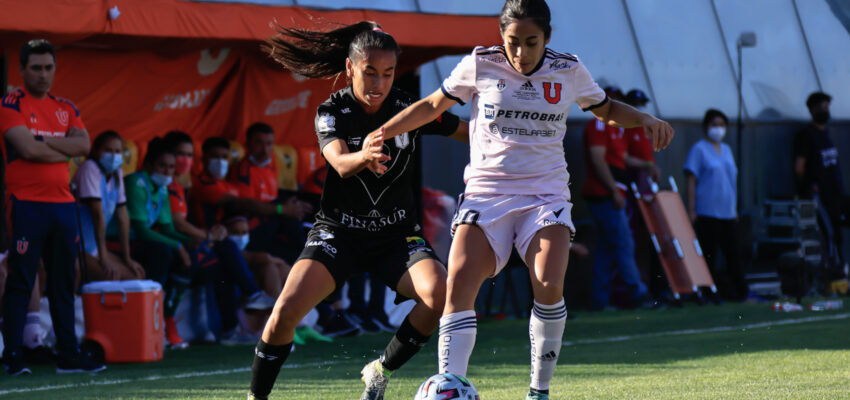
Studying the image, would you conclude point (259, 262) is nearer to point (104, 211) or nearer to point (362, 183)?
point (104, 211)

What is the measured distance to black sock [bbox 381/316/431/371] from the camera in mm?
6434

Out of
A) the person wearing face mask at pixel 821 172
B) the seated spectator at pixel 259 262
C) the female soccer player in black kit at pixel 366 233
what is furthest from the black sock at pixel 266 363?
the person wearing face mask at pixel 821 172

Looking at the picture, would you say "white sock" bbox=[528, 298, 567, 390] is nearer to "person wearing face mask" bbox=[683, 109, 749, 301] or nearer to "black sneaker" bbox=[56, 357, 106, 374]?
"black sneaker" bbox=[56, 357, 106, 374]

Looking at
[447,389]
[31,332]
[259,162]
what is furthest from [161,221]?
[447,389]

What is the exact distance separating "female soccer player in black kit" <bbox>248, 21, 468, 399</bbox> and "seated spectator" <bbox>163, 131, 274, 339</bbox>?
4.67 meters

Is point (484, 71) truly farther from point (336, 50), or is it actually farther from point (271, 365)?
point (271, 365)

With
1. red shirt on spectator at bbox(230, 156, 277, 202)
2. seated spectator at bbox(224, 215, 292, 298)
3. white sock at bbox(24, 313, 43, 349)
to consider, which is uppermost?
red shirt on spectator at bbox(230, 156, 277, 202)

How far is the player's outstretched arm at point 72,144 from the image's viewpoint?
9102 mm

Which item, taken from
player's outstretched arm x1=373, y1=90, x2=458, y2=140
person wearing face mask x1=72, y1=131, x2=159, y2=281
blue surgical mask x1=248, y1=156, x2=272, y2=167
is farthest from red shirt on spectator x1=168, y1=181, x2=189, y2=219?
player's outstretched arm x1=373, y1=90, x2=458, y2=140

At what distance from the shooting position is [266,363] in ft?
20.3

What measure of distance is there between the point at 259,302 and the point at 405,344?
4.99m

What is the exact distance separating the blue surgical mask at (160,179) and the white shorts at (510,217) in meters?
5.43

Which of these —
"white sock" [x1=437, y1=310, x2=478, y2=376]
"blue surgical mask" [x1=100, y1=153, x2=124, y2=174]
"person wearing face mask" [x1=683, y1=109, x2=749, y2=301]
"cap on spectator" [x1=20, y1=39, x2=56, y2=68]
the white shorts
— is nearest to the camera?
"white sock" [x1=437, y1=310, x2=478, y2=376]

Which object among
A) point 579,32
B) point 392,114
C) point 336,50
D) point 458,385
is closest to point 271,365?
point 458,385
